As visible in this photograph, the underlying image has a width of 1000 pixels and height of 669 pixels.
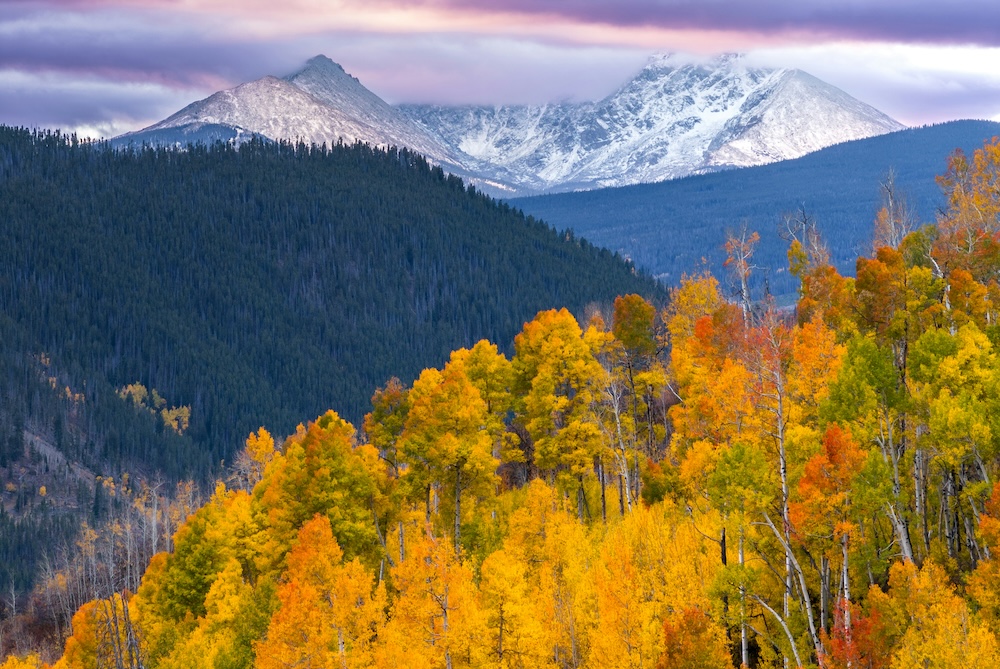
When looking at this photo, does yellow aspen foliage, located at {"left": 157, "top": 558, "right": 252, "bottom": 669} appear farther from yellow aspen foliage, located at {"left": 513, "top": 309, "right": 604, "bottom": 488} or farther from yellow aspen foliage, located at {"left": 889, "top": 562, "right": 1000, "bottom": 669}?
yellow aspen foliage, located at {"left": 889, "top": 562, "right": 1000, "bottom": 669}

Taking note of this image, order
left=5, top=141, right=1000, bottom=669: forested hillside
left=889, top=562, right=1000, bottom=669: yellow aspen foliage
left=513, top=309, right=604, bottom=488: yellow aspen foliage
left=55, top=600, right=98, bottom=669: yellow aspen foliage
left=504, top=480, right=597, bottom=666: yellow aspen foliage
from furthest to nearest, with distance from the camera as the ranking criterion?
left=55, top=600, right=98, bottom=669: yellow aspen foliage, left=513, top=309, right=604, bottom=488: yellow aspen foliage, left=504, top=480, right=597, bottom=666: yellow aspen foliage, left=5, top=141, right=1000, bottom=669: forested hillside, left=889, top=562, right=1000, bottom=669: yellow aspen foliage

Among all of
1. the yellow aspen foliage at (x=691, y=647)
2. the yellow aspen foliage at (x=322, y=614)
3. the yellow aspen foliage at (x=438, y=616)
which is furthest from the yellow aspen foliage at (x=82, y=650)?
the yellow aspen foliage at (x=691, y=647)

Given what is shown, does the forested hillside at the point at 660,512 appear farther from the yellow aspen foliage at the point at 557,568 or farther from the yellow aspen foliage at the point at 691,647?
the yellow aspen foliage at the point at 557,568

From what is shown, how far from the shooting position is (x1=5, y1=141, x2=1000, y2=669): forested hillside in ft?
156

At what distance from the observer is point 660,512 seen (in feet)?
212

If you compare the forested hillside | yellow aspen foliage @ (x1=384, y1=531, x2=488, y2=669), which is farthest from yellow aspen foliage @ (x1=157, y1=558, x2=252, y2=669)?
yellow aspen foliage @ (x1=384, y1=531, x2=488, y2=669)

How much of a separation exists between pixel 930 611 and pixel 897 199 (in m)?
71.1

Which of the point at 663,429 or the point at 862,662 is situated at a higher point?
the point at 663,429

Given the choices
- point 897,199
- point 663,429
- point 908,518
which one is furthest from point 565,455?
point 897,199

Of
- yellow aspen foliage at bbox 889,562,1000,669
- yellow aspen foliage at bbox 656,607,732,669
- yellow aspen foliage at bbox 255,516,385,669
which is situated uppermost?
yellow aspen foliage at bbox 889,562,1000,669

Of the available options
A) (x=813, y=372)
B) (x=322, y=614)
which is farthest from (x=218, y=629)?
(x=813, y=372)

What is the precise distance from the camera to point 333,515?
70.4m

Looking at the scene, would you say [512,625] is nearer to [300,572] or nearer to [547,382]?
[300,572]

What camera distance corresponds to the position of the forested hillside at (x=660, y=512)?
4747 cm
